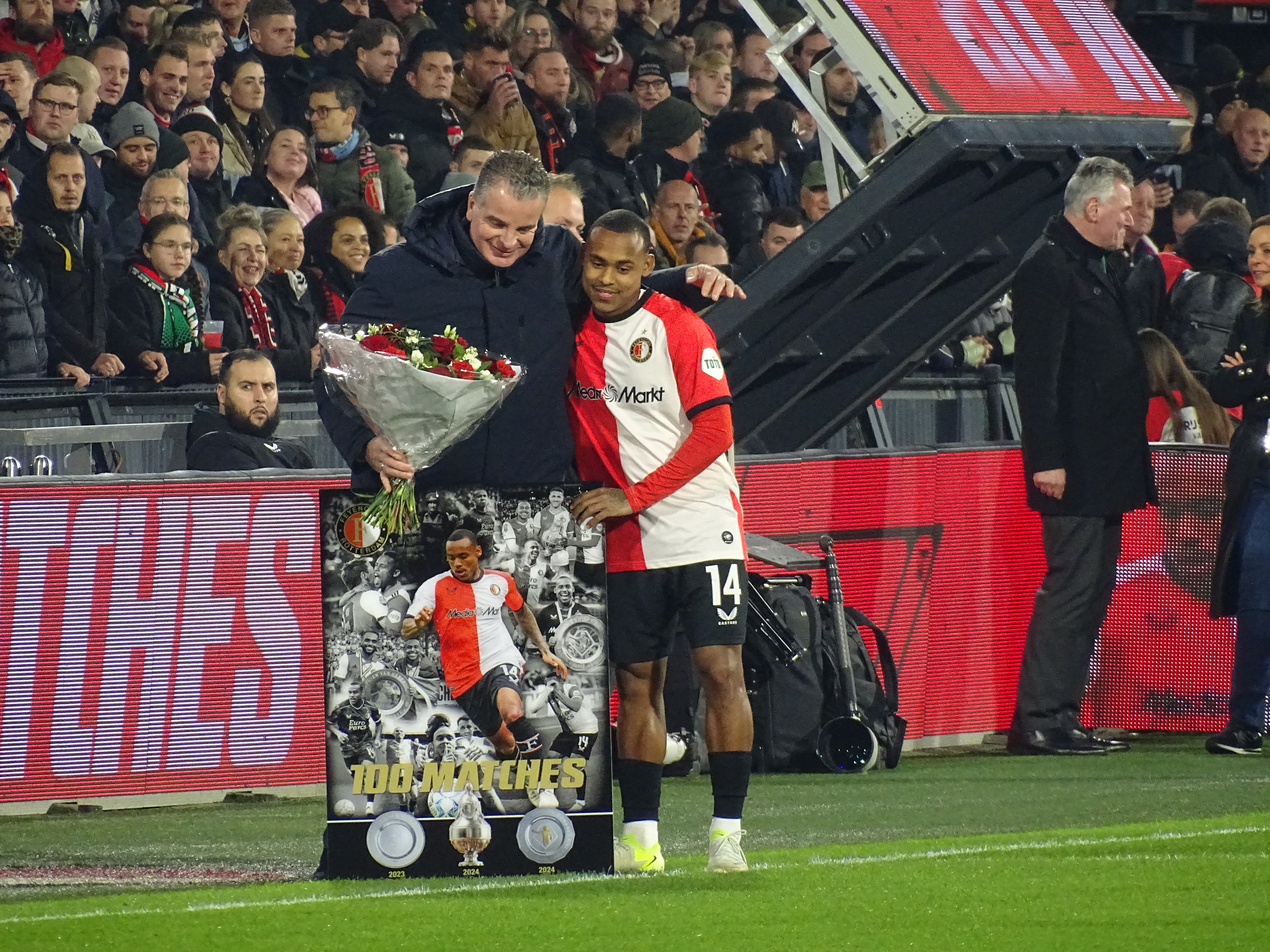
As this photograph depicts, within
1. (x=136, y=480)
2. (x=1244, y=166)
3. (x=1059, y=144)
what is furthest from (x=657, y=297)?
(x=1244, y=166)

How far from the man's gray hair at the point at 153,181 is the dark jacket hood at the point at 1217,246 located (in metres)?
5.49

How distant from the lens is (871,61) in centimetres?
1101

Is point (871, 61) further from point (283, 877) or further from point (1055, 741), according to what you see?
point (283, 877)

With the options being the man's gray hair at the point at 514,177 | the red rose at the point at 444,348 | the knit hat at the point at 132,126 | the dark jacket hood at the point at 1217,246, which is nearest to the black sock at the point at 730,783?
the red rose at the point at 444,348

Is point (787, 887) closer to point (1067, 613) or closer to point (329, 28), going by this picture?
point (1067, 613)

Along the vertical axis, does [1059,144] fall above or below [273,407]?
above

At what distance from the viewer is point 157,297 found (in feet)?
37.2

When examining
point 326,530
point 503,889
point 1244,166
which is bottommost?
point 503,889

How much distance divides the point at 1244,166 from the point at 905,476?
9449 millimetres

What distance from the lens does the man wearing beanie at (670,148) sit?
49.6 ft

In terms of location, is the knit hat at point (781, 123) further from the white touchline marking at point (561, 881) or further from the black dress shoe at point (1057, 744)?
the white touchline marking at point (561, 881)

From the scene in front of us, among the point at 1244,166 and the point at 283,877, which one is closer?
the point at 283,877

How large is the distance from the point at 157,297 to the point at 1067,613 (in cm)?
470

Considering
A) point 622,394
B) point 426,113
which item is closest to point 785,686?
point 622,394
